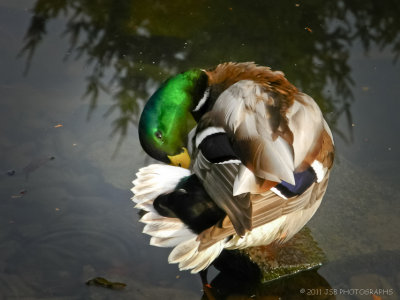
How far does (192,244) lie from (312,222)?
3.43 feet

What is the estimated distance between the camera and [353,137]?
13.9 ft

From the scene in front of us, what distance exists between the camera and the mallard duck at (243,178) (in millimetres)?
2658

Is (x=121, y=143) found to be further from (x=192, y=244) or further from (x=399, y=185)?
(x=399, y=185)

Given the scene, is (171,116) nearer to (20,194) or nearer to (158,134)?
(158,134)

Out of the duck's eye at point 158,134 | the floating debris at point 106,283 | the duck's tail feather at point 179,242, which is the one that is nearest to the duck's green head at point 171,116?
the duck's eye at point 158,134

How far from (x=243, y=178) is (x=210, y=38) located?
8.42 ft

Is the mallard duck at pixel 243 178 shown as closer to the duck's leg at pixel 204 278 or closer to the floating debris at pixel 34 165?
the duck's leg at pixel 204 278

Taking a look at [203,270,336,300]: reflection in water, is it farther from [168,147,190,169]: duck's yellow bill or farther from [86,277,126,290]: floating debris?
[168,147,190,169]: duck's yellow bill

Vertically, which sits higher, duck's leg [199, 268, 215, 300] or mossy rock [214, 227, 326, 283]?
mossy rock [214, 227, 326, 283]

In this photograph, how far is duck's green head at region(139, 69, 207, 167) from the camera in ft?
11.6

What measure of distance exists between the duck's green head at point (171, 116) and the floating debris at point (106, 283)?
78cm

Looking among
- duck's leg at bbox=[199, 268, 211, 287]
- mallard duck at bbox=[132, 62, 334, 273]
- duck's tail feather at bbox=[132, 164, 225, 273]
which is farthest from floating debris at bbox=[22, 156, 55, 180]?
duck's leg at bbox=[199, 268, 211, 287]

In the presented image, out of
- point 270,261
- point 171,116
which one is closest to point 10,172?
point 171,116

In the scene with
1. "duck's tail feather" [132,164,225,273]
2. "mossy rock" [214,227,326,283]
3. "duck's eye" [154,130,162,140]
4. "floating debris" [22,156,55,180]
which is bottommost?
"floating debris" [22,156,55,180]
